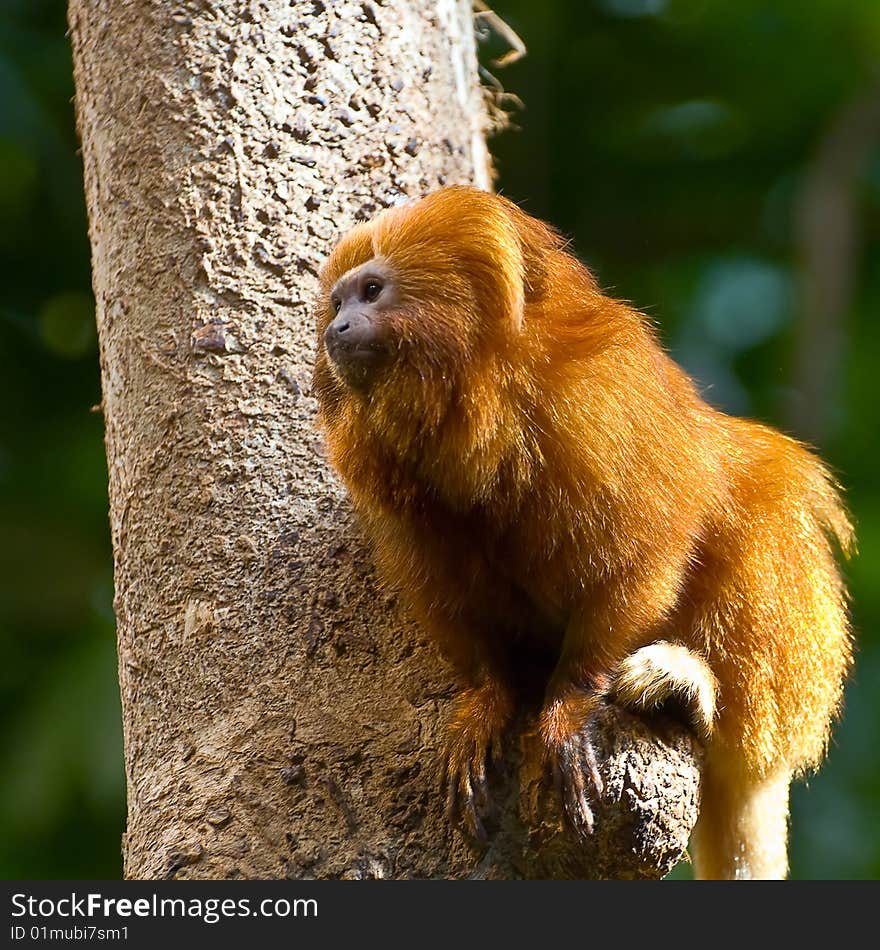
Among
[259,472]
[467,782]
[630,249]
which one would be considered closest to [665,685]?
[467,782]

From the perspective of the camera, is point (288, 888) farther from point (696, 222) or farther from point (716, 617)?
point (696, 222)

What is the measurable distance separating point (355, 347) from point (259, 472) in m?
0.48

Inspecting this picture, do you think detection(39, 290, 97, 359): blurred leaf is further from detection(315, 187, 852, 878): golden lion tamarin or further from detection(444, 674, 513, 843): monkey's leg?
detection(444, 674, 513, 843): monkey's leg

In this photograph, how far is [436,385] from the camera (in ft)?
7.85

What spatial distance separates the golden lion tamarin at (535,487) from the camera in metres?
2.37

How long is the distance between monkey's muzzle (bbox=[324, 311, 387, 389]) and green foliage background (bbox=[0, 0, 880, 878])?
3.27 meters

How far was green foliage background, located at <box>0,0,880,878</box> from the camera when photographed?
5.64 m

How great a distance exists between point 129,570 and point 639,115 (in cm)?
434

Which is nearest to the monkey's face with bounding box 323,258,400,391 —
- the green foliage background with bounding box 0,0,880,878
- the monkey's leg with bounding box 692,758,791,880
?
the monkey's leg with bounding box 692,758,791,880

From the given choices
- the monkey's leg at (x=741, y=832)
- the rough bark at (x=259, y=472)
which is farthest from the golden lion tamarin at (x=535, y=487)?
the monkey's leg at (x=741, y=832)

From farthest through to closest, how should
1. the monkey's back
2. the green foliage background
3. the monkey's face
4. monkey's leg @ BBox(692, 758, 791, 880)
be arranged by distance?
the green foliage background → monkey's leg @ BBox(692, 758, 791, 880) → the monkey's back → the monkey's face

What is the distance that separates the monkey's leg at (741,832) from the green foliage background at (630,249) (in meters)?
2.65

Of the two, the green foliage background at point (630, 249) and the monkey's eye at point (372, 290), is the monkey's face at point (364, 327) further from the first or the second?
the green foliage background at point (630, 249)

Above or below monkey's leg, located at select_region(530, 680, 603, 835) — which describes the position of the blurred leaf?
below
